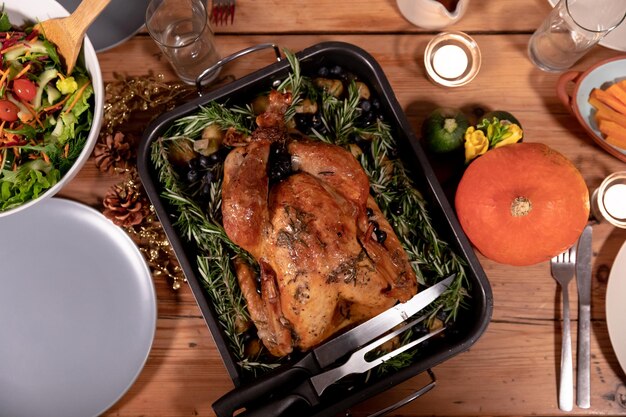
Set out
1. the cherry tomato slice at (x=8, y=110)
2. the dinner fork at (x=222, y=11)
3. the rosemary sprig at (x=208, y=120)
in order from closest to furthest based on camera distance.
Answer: the cherry tomato slice at (x=8, y=110), the rosemary sprig at (x=208, y=120), the dinner fork at (x=222, y=11)

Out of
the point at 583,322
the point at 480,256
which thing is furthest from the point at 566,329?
the point at 480,256

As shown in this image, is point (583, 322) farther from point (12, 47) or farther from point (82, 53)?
point (12, 47)

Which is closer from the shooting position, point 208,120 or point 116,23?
point 208,120

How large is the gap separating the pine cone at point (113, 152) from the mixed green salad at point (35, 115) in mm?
137

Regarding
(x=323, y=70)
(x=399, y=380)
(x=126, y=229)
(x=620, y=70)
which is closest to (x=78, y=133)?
(x=126, y=229)

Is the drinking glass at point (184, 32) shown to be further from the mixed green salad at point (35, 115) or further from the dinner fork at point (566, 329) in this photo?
the dinner fork at point (566, 329)

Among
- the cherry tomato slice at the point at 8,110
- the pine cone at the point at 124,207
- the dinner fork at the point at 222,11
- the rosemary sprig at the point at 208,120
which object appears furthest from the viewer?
the dinner fork at the point at 222,11

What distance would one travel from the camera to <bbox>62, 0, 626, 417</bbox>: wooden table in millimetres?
1525

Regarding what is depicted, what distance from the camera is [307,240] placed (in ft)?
4.00

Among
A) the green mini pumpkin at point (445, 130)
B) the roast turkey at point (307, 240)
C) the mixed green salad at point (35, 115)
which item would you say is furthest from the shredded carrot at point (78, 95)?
the green mini pumpkin at point (445, 130)

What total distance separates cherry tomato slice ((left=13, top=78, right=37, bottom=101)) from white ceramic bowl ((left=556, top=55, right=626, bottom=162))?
52.1 inches

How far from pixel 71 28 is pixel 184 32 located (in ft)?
1.09

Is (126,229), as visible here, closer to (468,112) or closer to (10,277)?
(10,277)

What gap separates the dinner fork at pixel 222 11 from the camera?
157 centimetres
